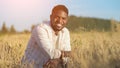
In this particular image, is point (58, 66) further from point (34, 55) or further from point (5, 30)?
point (5, 30)

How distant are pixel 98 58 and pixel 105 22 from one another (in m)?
19.4

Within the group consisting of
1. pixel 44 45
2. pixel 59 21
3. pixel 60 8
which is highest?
pixel 60 8

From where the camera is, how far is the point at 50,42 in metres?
5.41

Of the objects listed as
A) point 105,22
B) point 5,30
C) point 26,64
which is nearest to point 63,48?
point 26,64

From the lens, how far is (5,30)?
17328 mm

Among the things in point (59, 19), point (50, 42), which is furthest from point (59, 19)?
point (50, 42)

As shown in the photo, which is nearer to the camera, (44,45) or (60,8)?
(44,45)

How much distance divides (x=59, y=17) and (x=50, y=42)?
316 millimetres

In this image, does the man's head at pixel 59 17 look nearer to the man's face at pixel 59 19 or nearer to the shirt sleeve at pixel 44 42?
the man's face at pixel 59 19

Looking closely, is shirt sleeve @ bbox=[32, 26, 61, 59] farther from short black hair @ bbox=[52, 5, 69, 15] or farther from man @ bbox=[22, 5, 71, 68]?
short black hair @ bbox=[52, 5, 69, 15]

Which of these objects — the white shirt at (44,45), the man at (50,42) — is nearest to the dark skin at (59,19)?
the man at (50,42)

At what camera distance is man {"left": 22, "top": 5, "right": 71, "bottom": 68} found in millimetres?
5301

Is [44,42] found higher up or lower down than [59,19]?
lower down

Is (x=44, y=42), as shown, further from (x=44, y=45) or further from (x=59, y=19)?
(x=59, y=19)
